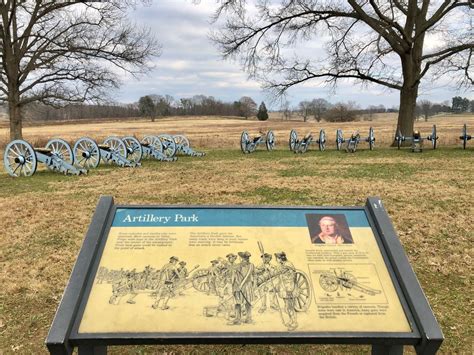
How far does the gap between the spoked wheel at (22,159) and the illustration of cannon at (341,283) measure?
11.8 m

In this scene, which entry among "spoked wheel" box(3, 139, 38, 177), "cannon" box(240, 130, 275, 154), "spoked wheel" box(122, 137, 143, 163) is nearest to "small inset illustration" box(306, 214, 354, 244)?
"spoked wheel" box(3, 139, 38, 177)

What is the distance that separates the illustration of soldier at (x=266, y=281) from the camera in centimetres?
226

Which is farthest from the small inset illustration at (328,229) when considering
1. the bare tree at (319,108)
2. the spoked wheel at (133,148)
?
the bare tree at (319,108)

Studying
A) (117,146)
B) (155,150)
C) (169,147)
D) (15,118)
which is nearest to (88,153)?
(117,146)

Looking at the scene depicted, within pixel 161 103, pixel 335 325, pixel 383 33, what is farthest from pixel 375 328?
pixel 161 103

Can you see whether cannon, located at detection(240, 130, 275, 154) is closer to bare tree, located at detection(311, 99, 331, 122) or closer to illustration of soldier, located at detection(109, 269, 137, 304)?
illustration of soldier, located at detection(109, 269, 137, 304)

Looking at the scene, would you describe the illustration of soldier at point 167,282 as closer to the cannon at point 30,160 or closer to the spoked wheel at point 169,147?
the cannon at point 30,160

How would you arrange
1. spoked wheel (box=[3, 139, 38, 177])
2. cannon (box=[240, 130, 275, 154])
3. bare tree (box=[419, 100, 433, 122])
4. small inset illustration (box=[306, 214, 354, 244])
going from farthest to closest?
1. bare tree (box=[419, 100, 433, 122])
2. cannon (box=[240, 130, 275, 154])
3. spoked wheel (box=[3, 139, 38, 177])
4. small inset illustration (box=[306, 214, 354, 244])

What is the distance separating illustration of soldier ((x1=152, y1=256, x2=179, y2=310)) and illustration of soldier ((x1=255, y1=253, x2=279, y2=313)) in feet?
1.53

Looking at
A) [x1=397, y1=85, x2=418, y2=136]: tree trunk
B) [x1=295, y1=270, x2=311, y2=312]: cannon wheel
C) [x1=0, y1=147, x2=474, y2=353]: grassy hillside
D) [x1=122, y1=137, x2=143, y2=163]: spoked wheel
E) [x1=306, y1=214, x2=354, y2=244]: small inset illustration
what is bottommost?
[x1=0, y1=147, x2=474, y2=353]: grassy hillside

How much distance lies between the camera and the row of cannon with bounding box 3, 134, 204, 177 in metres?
12.4

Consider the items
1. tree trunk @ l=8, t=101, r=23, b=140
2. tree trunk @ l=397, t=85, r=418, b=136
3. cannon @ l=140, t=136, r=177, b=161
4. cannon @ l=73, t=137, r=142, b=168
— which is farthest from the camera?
tree trunk @ l=8, t=101, r=23, b=140

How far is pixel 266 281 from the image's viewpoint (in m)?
2.36

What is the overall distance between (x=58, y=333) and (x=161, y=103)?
82789 mm
